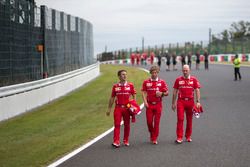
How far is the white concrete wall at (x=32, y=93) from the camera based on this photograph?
55.0 ft

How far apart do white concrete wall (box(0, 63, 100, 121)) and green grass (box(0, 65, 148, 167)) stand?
27cm

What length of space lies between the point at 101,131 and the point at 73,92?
13.0m

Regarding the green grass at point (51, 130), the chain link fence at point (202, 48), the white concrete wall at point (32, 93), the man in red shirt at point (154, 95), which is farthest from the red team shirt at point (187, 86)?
the chain link fence at point (202, 48)

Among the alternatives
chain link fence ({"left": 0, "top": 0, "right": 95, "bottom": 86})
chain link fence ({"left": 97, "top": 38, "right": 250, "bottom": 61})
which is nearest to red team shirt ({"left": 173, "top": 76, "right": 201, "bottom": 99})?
chain link fence ({"left": 0, "top": 0, "right": 95, "bottom": 86})

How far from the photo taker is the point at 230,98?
72.9 ft

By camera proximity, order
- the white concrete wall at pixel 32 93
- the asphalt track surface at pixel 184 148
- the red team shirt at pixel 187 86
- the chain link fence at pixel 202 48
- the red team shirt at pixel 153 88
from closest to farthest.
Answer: the asphalt track surface at pixel 184 148 → the red team shirt at pixel 153 88 → the red team shirt at pixel 187 86 → the white concrete wall at pixel 32 93 → the chain link fence at pixel 202 48

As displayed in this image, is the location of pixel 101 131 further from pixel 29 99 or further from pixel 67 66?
pixel 67 66

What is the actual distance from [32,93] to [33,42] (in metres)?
3.50

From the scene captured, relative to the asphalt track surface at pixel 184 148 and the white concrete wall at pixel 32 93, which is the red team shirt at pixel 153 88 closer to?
the asphalt track surface at pixel 184 148

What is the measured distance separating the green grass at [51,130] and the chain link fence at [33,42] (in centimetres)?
146

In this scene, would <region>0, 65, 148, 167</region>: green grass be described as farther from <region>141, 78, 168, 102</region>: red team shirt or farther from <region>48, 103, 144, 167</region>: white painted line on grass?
<region>141, 78, 168, 102</region>: red team shirt

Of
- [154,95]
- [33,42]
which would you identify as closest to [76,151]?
[154,95]

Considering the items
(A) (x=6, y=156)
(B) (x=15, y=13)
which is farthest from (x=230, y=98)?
(A) (x=6, y=156)

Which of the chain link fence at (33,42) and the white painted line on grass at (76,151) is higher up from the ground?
the chain link fence at (33,42)
